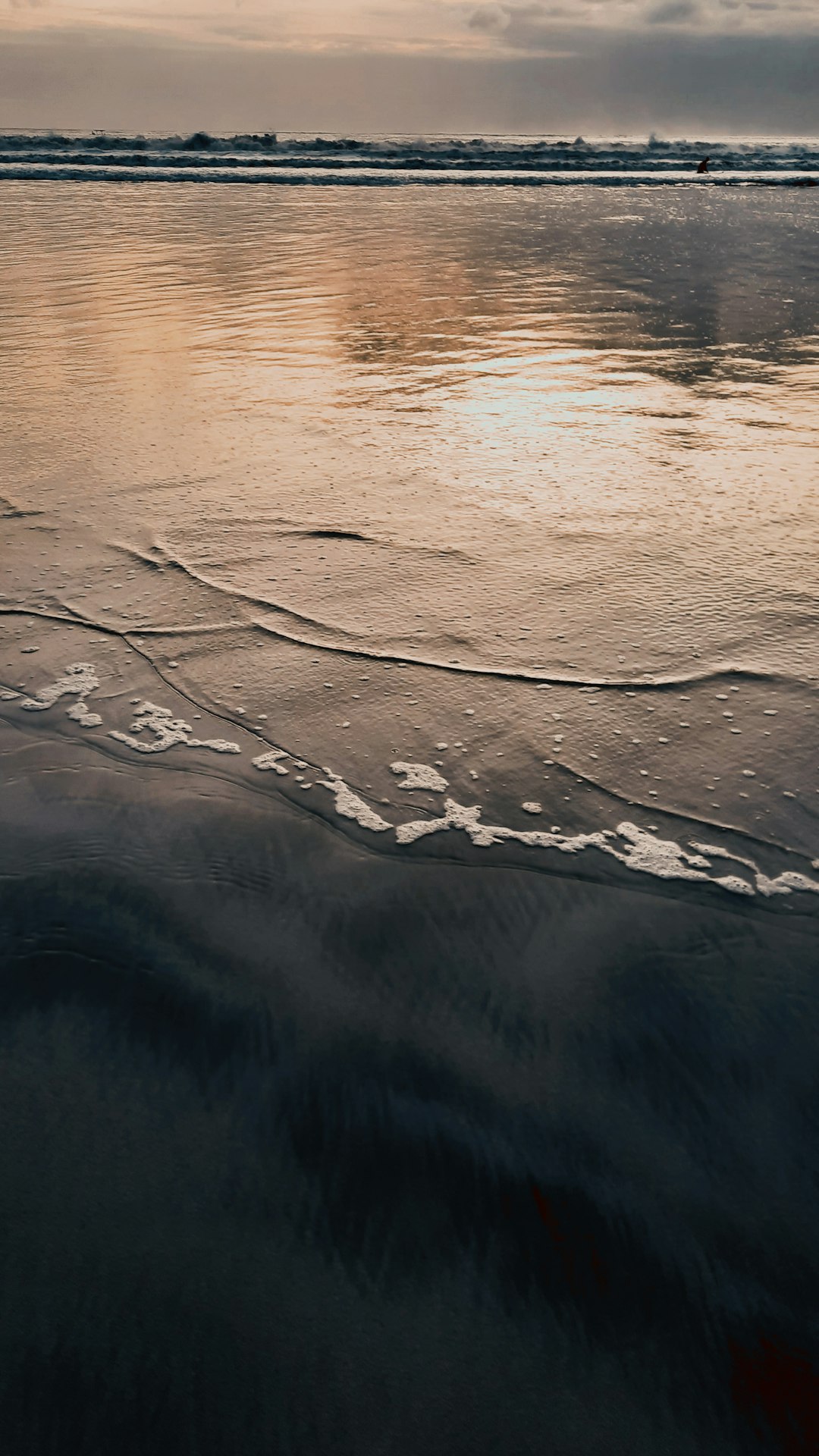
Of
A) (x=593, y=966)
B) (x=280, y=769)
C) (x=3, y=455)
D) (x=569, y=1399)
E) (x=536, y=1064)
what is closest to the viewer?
(x=569, y=1399)

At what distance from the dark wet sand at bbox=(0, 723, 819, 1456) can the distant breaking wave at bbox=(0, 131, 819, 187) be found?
21769mm

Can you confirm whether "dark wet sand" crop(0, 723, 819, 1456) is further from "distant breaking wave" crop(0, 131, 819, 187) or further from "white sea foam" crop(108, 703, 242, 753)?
"distant breaking wave" crop(0, 131, 819, 187)

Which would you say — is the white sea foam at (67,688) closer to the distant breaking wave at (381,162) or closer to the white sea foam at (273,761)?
the white sea foam at (273,761)

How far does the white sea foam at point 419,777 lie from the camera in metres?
2.10

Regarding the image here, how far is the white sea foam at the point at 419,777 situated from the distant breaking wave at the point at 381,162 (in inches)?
838

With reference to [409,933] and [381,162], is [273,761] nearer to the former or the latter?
[409,933]

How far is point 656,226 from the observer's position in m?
12.8

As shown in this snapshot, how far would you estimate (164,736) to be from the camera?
2.28 m

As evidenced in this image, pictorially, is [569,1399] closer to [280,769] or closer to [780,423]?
[280,769]

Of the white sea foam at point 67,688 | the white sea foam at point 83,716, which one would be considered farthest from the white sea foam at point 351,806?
the white sea foam at point 67,688

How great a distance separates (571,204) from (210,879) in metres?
17.6

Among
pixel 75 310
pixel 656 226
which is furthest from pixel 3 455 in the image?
pixel 656 226

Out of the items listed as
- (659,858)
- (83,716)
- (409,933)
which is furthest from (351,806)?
(83,716)

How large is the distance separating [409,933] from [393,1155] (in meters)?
0.45
